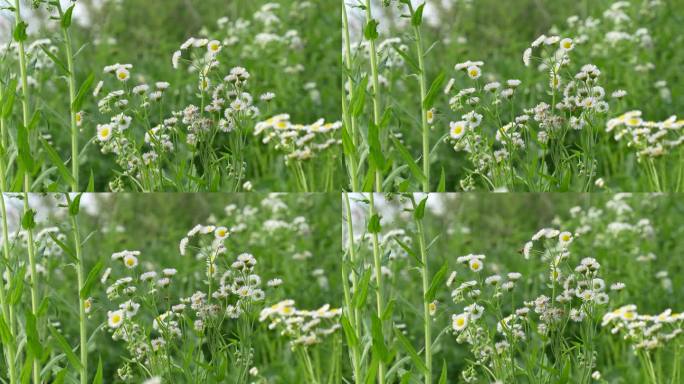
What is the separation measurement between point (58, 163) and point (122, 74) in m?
0.26

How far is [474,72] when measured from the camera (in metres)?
2.23

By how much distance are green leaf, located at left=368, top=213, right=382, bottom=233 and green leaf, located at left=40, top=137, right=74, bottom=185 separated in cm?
72

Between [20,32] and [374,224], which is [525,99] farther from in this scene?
[20,32]

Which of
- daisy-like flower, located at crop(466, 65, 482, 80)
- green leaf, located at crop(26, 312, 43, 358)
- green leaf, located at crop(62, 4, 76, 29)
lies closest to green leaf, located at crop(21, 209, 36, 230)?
green leaf, located at crop(26, 312, 43, 358)

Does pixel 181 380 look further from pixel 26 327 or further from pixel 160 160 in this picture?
pixel 160 160

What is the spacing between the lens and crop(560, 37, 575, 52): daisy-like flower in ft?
7.35

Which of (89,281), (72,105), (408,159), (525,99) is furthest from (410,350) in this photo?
(72,105)

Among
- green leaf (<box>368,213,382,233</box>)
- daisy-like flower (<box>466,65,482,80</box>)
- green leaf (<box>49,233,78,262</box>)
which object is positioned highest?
daisy-like flower (<box>466,65,482,80</box>)

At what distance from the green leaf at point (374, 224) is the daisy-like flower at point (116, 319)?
63 centimetres

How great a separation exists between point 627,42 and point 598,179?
34cm

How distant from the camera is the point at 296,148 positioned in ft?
7.33

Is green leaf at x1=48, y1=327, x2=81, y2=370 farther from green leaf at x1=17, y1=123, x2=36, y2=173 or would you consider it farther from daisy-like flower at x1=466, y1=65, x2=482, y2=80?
daisy-like flower at x1=466, y1=65, x2=482, y2=80

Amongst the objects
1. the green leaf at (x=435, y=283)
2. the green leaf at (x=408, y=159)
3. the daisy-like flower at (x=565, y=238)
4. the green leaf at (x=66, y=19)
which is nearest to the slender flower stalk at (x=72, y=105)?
the green leaf at (x=66, y=19)

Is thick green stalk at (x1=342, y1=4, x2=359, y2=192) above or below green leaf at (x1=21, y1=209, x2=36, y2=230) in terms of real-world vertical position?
above
